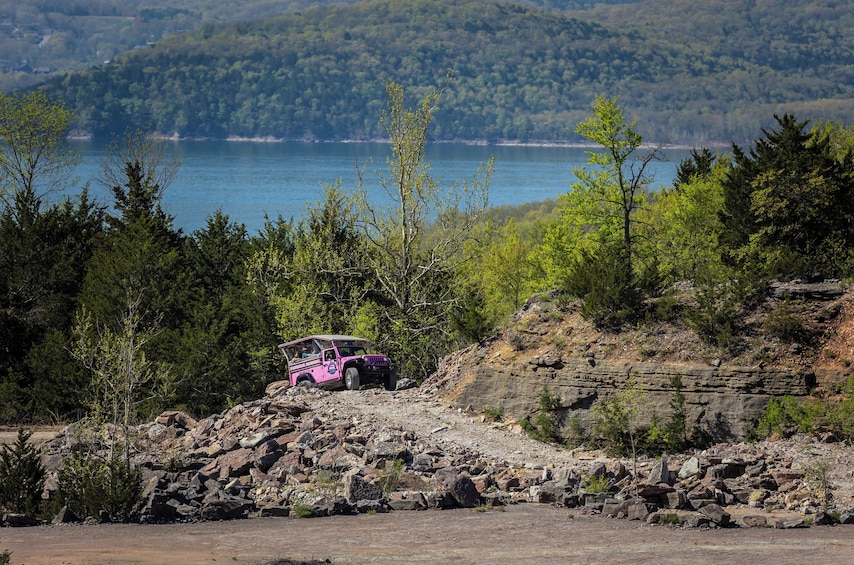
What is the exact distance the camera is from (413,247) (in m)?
52.7

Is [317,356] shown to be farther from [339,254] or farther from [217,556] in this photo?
[217,556]

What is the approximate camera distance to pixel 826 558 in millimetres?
22359

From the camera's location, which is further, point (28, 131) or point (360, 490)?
point (28, 131)

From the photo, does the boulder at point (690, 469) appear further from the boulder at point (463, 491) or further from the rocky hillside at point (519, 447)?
the boulder at point (463, 491)

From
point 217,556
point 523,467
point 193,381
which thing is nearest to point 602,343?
point 523,467

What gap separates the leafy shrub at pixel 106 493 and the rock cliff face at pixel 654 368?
38.7 ft

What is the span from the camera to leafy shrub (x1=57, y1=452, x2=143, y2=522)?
88.0 ft

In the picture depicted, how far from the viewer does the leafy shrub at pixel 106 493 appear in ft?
88.0

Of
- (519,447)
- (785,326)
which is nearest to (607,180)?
(785,326)

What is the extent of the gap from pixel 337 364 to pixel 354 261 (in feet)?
42.2

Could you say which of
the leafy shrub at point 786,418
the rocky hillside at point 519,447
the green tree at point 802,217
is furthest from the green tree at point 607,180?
the leafy shrub at point 786,418

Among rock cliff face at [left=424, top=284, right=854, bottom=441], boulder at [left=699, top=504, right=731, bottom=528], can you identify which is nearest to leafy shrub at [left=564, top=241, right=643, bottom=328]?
rock cliff face at [left=424, top=284, right=854, bottom=441]

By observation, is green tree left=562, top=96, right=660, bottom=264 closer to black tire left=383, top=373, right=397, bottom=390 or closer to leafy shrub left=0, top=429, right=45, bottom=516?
black tire left=383, top=373, right=397, bottom=390

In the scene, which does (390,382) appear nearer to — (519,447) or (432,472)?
(519,447)
